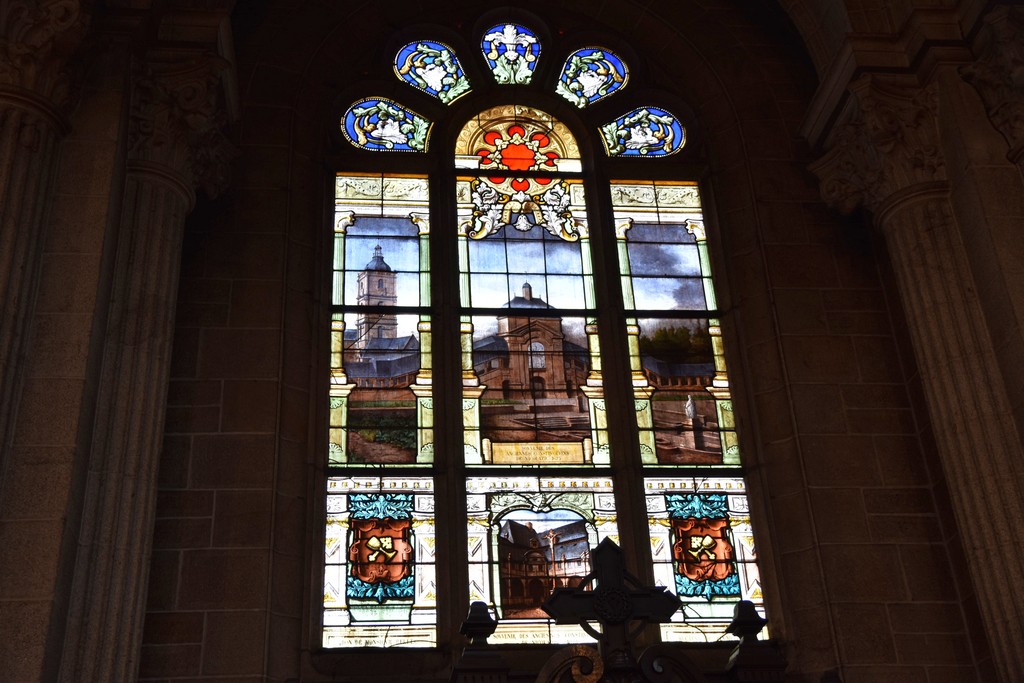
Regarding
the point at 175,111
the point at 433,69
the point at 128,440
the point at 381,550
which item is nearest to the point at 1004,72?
the point at 433,69

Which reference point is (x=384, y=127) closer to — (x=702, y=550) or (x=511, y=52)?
(x=511, y=52)

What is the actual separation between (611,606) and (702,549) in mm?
2258

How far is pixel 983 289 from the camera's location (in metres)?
8.55

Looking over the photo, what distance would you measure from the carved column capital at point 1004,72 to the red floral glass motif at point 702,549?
10.3 feet

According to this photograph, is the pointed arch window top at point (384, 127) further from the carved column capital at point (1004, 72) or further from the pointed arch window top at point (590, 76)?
the carved column capital at point (1004, 72)

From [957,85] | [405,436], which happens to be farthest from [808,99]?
[405,436]

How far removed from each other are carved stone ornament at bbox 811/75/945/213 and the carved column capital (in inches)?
17.1

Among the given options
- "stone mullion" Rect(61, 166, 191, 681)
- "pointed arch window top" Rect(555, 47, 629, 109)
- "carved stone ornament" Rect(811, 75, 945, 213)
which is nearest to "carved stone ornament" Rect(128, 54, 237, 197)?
"stone mullion" Rect(61, 166, 191, 681)

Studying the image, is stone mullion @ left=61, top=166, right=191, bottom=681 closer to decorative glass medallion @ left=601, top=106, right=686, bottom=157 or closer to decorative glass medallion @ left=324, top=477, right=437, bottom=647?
decorative glass medallion @ left=324, top=477, right=437, bottom=647

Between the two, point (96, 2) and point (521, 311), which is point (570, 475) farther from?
point (96, 2)

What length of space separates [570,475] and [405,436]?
1172mm

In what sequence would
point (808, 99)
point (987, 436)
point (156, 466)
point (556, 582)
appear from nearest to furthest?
point (156, 466), point (987, 436), point (556, 582), point (808, 99)

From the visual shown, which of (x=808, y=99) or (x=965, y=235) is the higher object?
(x=808, y=99)

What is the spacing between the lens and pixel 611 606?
271 inches
